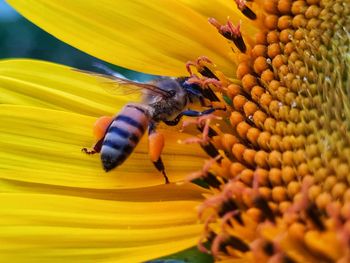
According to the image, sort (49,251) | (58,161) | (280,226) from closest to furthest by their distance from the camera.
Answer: (280,226) → (49,251) → (58,161)

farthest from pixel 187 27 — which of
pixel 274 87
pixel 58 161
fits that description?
pixel 58 161

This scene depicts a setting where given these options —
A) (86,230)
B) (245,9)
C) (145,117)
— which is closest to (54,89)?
(145,117)

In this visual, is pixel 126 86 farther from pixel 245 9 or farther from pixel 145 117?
pixel 245 9

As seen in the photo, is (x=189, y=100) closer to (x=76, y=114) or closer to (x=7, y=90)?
(x=76, y=114)

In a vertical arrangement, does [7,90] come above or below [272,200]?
below

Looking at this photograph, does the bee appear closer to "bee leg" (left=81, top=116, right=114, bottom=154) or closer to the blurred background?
"bee leg" (left=81, top=116, right=114, bottom=154)

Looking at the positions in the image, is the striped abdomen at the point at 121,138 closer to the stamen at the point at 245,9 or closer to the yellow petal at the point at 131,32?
the yellow petal at the point at 131,32

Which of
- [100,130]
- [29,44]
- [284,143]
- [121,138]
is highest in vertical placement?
[284,143]

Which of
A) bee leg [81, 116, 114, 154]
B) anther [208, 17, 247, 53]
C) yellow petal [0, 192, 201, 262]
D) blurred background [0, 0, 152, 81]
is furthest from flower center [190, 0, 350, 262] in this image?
blurred background [0, 0, 152, 81]
